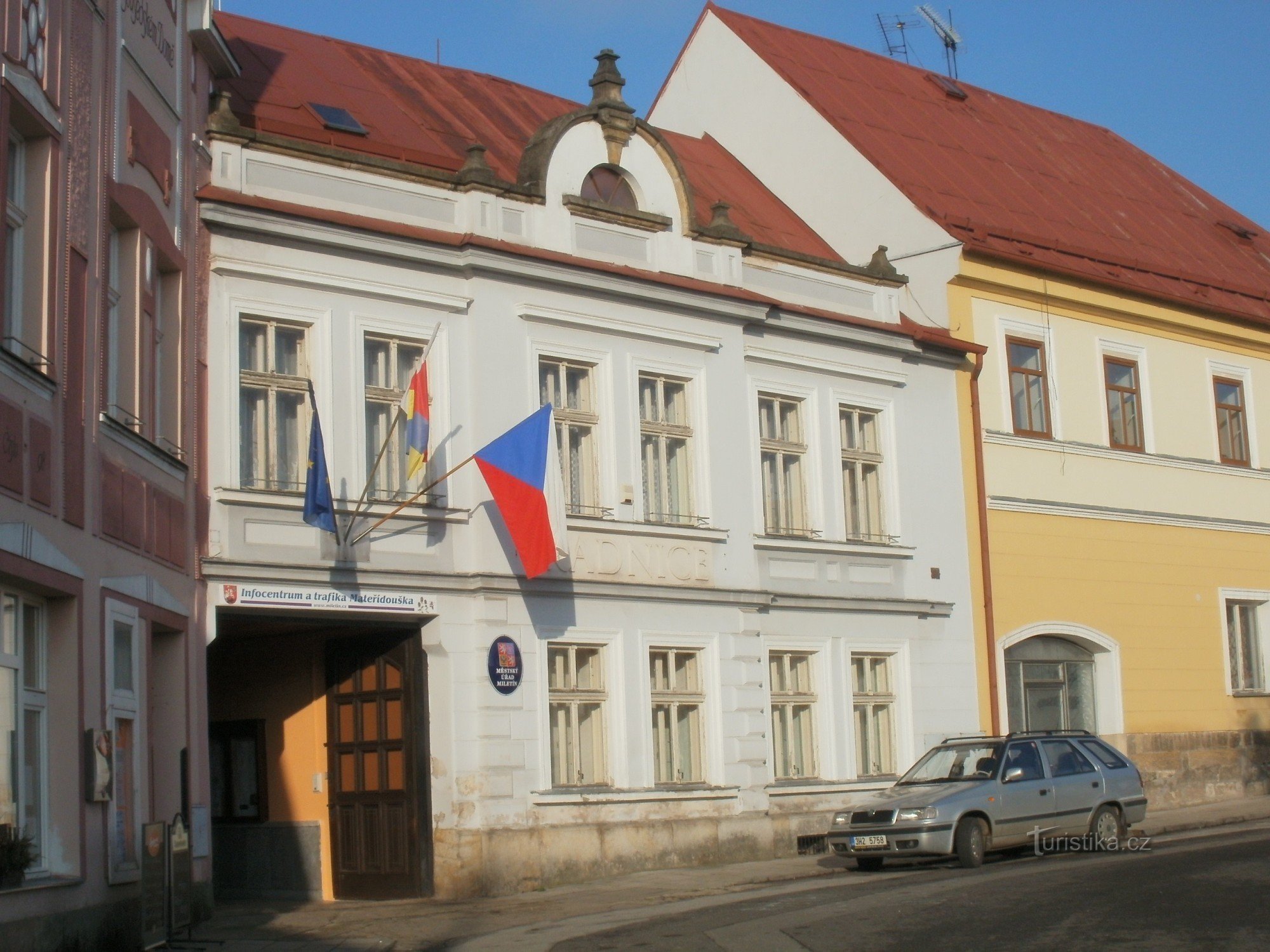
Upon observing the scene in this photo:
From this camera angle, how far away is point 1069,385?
26891mm

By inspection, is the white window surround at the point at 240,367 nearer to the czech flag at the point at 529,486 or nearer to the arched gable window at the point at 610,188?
the czech flag at the point at 529,486

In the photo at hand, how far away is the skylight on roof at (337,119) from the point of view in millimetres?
20266

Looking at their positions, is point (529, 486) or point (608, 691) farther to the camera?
point (608, 691)

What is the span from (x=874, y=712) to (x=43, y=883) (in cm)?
1351


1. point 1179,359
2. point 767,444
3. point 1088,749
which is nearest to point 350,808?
point 767,444

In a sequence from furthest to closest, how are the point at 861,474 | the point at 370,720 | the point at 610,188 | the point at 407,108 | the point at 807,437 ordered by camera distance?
the point at 861,474 < the point at 807,437 < the point at 407,108 < the point at 610,188 < the point at 370,720

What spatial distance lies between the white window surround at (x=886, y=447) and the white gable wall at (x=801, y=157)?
2.12 meters

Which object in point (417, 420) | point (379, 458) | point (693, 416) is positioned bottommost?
point (379, 458)

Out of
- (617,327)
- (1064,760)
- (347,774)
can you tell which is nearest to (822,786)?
(1064,760)

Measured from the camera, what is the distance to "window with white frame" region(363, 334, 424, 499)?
739 inches

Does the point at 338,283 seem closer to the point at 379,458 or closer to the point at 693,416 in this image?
the point at 379,458

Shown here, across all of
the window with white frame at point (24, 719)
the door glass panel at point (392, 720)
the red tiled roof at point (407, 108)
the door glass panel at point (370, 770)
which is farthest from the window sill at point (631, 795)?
the red tiled roof at point (407, 108)

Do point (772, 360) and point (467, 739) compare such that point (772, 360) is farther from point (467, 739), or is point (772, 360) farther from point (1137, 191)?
point (1137, 191)

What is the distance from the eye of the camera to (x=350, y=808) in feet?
64.3
